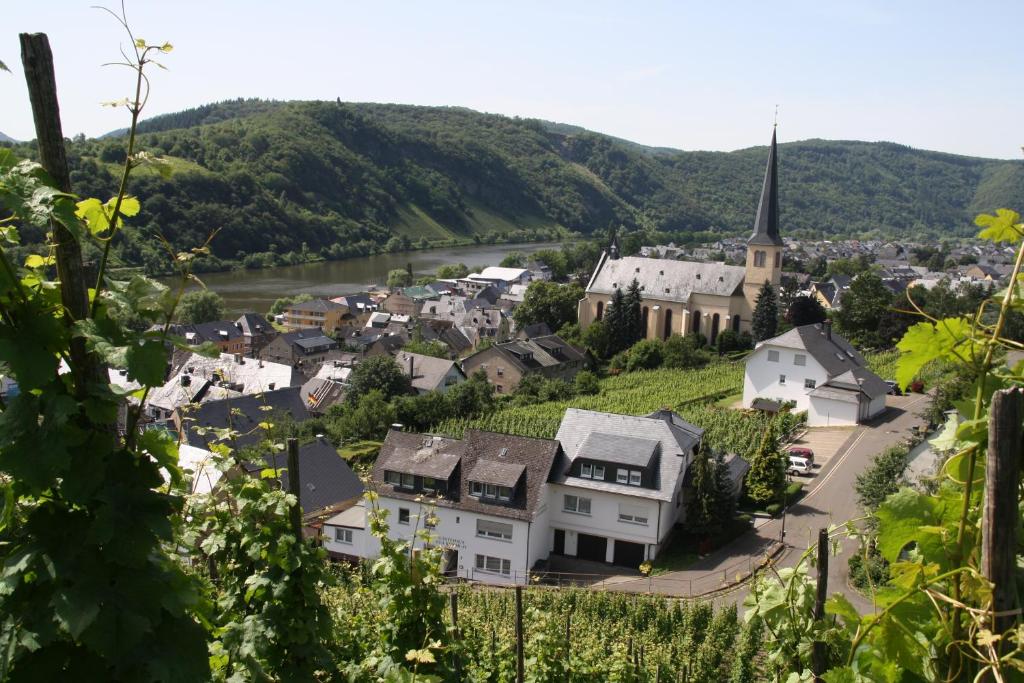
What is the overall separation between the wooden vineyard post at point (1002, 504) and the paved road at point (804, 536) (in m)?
11.9

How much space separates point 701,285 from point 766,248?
460 cm

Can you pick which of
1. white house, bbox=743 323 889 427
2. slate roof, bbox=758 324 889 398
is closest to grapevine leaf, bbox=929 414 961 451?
white house, bbox=743 323 889 427

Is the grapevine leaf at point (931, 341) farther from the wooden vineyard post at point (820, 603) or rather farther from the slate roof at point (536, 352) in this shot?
the slate roof at point (536, 352)

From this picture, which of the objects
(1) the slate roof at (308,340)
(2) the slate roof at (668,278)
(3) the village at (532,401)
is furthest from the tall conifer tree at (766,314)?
(1) the slate roof at (308,340)

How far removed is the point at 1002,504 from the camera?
6.27 feet

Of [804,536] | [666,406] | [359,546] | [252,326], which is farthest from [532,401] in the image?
[252,326]

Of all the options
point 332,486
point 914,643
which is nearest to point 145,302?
point 914,643

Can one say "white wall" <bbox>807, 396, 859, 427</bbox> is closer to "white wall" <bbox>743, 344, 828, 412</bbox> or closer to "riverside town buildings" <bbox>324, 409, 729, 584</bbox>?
"white wall" <bbox>743, 344, 828, 412</bbox>

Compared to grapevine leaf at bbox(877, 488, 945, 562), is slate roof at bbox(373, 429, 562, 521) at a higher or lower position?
lower

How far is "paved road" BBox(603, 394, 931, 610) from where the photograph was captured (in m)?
17.7

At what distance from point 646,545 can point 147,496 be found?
18.8 m

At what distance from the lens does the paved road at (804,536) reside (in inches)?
698

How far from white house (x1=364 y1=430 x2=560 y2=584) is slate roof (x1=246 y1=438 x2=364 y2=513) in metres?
1.47

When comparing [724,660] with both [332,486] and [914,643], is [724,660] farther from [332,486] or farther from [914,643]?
[332,486]
